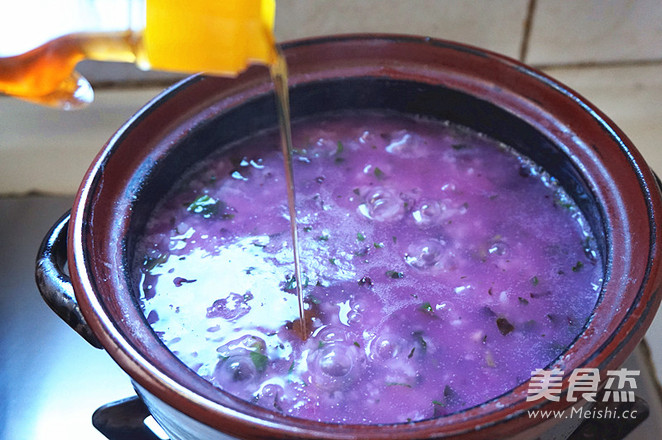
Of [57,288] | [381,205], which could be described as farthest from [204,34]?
[381,205]

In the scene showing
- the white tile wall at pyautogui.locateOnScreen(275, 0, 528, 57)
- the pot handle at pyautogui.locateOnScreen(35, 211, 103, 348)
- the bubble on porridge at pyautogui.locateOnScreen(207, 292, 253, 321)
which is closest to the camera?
the pot handle at pyautogui.locateOnScreen(35, 211, 103, 348)

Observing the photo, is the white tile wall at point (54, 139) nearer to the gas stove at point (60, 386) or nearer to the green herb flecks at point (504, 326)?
the gas stove at point (60, 386)

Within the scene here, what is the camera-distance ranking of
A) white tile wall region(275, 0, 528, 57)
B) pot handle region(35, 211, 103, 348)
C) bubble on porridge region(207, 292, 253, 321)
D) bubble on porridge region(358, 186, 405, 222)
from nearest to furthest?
1. pot handle region(35, 211, 103, 348)
2. bubble on porridge region(207, 292, 253, 321)
3. bubble on porridge region(358, 186, 405, 222)
4. white tile wall region(275, 0, 528, 57)

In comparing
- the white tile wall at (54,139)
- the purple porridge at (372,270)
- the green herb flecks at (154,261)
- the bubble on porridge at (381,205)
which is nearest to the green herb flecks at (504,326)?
the purple porridge at (372,270)

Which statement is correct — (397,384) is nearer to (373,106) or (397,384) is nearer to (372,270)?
(372,270)

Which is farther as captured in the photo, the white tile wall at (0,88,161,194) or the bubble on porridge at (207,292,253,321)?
the white tile wall at (0,88,161,194)

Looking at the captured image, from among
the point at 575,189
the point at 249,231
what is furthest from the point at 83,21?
the point at 575,189


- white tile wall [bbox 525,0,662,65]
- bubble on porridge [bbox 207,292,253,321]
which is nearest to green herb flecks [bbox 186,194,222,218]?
bubble on porridge [bbox 207,292,253,321]

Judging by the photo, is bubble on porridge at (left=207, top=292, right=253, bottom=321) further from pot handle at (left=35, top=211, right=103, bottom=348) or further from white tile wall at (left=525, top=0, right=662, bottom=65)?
white tile wall at (left=525, top=0, right=662, bottom=65)
